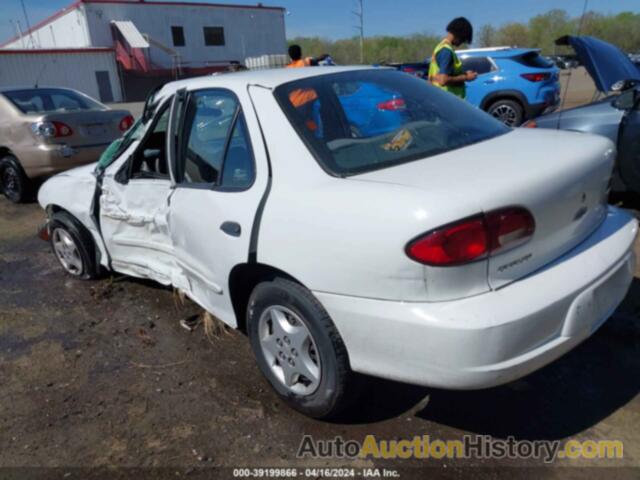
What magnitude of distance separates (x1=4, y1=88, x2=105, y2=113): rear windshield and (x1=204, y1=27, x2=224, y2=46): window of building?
3218 centimetres

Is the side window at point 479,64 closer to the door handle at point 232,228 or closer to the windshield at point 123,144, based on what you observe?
the windshield at point 123,144

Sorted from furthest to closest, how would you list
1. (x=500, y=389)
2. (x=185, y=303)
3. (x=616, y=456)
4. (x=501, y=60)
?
(x=501, y=60)
(x=185, y=303)
(x=500, y=389)
(x=616, y=456)

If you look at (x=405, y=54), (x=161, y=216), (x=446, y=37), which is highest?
(x=446, y=37)

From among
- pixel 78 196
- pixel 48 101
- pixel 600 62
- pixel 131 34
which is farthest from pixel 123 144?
pixel 131 34

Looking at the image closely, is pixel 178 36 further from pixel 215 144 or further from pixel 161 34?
pixel 215 144

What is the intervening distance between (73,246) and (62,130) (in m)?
3.17

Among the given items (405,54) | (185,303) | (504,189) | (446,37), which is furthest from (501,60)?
(405,54)

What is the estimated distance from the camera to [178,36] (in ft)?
119

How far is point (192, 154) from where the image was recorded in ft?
9.64

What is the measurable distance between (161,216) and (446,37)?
374cm

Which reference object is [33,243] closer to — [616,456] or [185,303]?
[185,303]

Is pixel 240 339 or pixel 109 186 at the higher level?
pixel 109 186

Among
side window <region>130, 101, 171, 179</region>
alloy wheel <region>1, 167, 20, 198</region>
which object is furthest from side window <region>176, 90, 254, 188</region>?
alloy wheel <region>1, 167, 20, 198</region>

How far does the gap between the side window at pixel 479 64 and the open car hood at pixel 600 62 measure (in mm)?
5767
